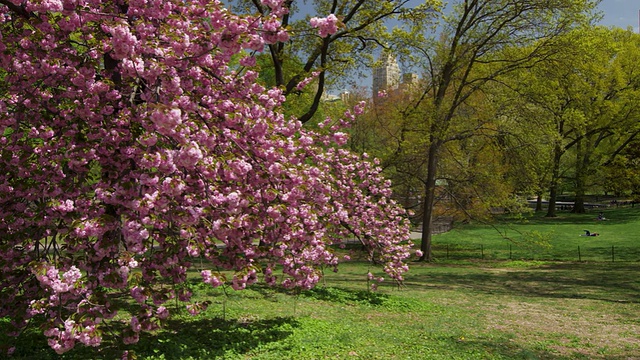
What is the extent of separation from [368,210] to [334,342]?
5.76 meters

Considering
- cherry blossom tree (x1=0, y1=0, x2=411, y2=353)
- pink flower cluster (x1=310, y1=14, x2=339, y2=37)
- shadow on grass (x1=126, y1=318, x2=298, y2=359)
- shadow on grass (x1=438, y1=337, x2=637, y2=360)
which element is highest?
pink flower cluster (x1=310, y1=14, x2=339, y2=37)

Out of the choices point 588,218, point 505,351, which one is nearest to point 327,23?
point 505,351

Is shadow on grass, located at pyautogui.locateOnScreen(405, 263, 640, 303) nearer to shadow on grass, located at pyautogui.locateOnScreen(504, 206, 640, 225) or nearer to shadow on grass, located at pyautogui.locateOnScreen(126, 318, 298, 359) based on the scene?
shadow on grass, located at pyautogui.locateOnScreen(126, 318, 298, 359)

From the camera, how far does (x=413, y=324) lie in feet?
34.2

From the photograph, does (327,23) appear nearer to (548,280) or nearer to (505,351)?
(505,351)

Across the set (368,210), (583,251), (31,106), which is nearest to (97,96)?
(31,106)

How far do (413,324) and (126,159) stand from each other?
7.41 metres

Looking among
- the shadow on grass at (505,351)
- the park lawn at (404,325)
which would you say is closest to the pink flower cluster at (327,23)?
the park lawn at (404,325)

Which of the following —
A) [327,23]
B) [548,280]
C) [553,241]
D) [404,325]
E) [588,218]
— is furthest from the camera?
[588,218]

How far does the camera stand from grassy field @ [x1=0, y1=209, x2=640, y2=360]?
7.30 metres

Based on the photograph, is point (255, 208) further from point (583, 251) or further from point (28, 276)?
point (583, 251)

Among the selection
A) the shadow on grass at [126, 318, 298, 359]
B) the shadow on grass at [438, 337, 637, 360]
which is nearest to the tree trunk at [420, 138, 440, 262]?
the shadow on grass at [438, 337, 637, 360]

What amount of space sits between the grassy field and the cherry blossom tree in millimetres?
1091

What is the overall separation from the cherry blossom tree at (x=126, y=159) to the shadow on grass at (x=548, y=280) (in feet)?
44.1
